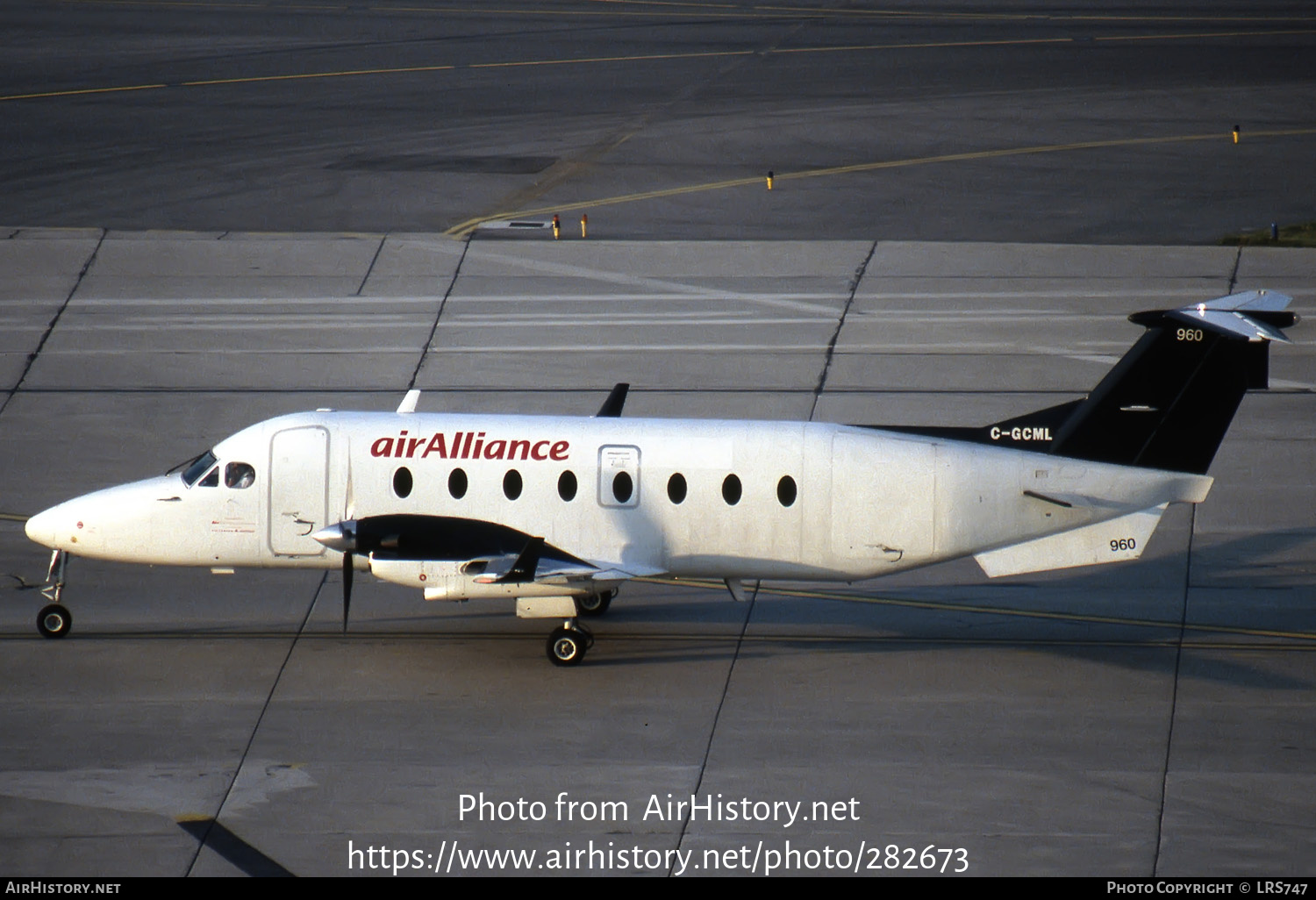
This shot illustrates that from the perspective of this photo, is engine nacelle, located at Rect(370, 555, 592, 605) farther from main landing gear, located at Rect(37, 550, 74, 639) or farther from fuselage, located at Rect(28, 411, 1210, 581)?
main landing gear, located at Rect(37, 550, 74, 639)

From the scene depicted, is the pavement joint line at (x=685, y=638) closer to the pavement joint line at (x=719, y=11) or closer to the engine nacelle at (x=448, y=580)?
the engine nacelle at (x=448, y=580)

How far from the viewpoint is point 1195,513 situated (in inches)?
984

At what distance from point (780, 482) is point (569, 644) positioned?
3.13 meters

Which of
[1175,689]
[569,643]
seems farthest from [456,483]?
[1175,689]

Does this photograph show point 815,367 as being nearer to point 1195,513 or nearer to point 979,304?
point 979,304

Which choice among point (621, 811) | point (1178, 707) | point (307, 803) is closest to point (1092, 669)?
point (1178, 707)

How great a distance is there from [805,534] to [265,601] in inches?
285

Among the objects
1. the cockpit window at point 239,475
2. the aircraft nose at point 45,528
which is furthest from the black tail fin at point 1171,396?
the aircraft nose at point 45,528

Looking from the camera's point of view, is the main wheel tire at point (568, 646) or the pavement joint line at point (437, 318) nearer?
the main wheel tire at point (568, 646)

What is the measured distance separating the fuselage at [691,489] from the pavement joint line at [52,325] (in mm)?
11278

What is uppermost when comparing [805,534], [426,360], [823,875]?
[426,360]

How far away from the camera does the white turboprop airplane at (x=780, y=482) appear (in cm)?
1983

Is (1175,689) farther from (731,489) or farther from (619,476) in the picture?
(619,476)

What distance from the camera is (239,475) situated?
20.5m
